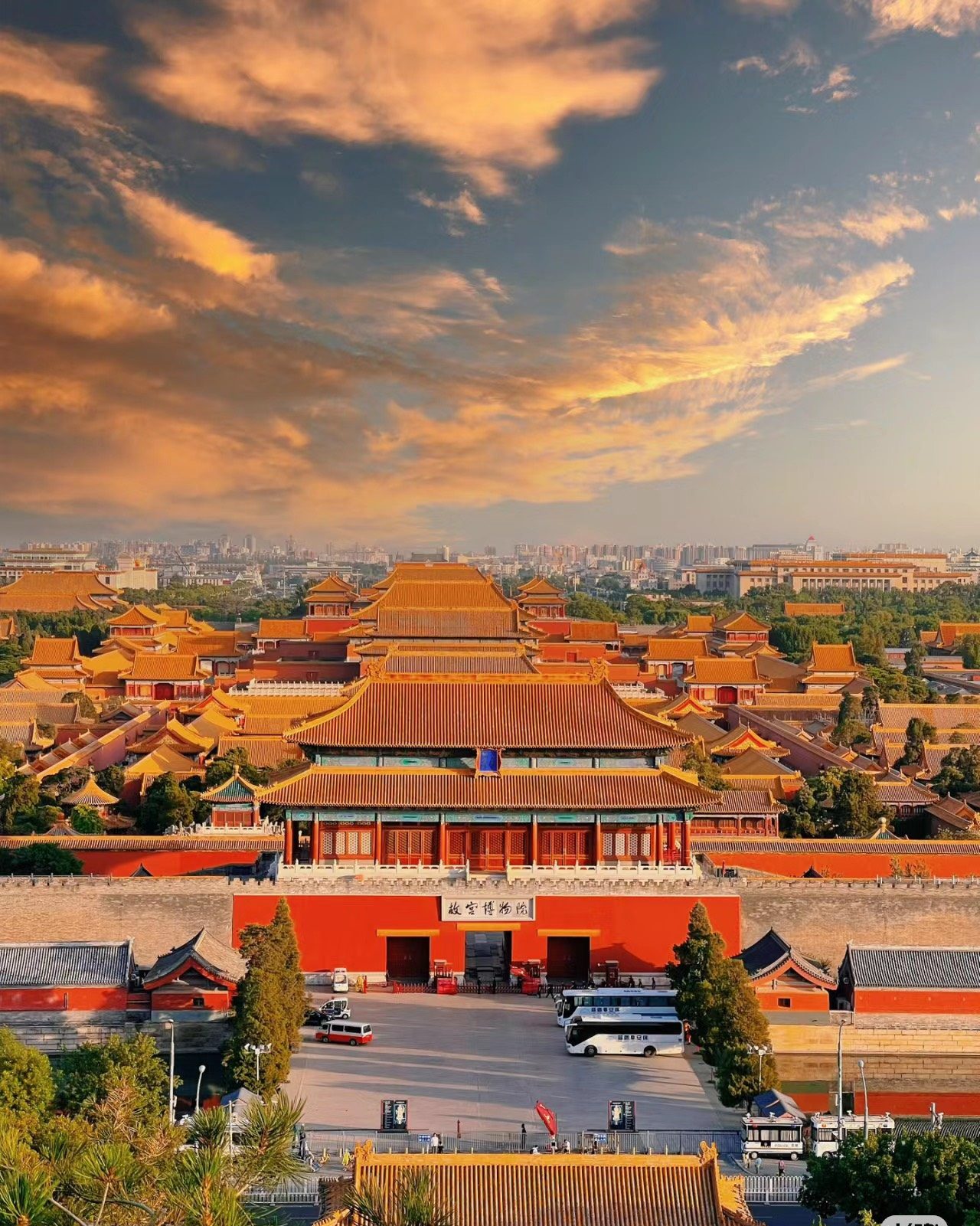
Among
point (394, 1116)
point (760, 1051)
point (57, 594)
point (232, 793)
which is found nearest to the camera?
point (394, 1116)

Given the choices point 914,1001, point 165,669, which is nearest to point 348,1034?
point 914,1001

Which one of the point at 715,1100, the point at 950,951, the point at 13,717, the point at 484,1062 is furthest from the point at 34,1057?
the point at 13,717

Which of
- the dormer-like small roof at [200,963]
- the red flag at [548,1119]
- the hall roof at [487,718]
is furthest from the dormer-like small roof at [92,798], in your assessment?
the red flag at [548,1119]

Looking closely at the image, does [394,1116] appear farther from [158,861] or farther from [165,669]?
[165,669]

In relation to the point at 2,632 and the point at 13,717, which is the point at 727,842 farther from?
the point at 2,632

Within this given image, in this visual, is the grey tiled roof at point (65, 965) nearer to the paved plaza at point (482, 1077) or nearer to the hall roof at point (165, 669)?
the paved plaza at point (482, 1077)

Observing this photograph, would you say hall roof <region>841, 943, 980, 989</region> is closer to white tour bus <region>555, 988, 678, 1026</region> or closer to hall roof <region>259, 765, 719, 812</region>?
white tour bus <region>555, 988, 678, 1026</region>

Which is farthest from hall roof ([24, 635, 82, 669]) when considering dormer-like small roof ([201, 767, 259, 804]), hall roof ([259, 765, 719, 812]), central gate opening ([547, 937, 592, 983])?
central gate opening ([547, 937, 592, 983])
